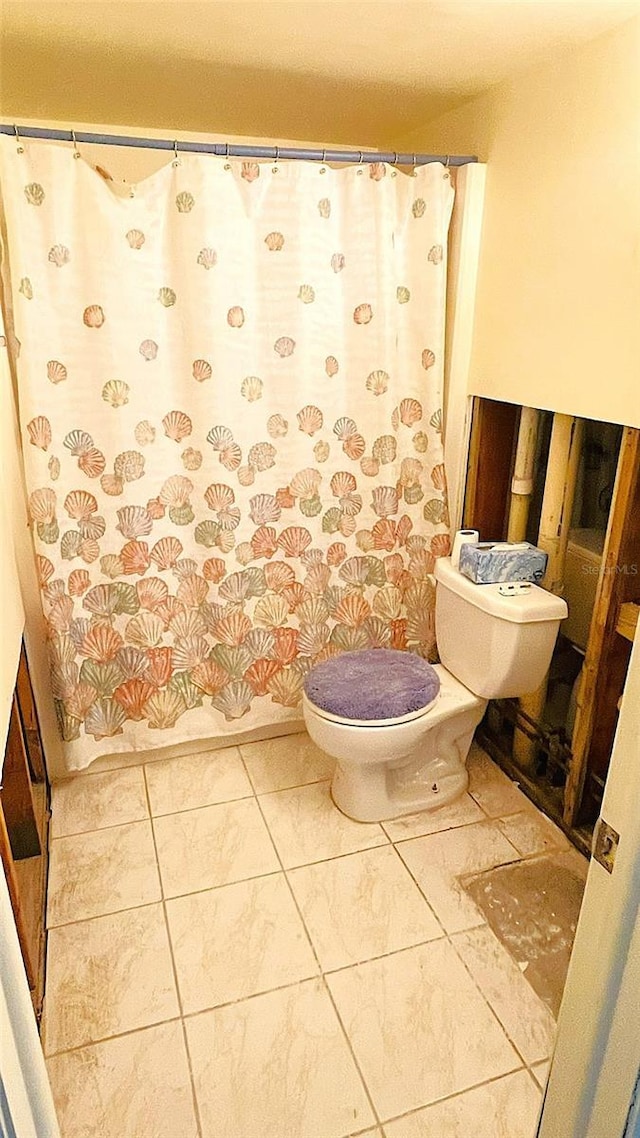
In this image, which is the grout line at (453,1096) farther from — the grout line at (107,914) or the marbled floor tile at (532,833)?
the grout line at (107,914)

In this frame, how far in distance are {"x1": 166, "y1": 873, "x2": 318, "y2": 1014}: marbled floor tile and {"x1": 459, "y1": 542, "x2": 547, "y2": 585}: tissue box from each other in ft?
3.37

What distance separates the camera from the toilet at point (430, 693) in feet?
6.53

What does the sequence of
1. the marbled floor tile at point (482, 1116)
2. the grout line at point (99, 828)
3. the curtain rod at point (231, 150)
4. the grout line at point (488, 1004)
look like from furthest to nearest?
1. the grout line at point (99, 828)
2. the curtain rod at point (231, 150)
3. the grout line at point (488, 1004)
4. the marbled floor tile at point (482, 1116)

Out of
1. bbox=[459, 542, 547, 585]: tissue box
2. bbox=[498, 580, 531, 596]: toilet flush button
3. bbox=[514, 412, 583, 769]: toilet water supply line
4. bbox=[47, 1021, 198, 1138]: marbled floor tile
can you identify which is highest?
bbox=[514, 412, 583, 769]: toilet water supply line

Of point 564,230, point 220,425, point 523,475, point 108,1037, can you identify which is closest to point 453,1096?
point 108,1037

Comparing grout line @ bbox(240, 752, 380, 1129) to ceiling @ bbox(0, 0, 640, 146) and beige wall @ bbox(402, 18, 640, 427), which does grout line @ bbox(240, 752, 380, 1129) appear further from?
ceiling @ bbox(0, 0, 640, 146)

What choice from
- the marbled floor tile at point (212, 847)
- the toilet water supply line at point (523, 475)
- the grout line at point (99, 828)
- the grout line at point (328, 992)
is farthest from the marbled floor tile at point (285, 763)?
the toilet water supply line at point (523, 475)

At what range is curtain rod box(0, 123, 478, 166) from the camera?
5.82 ft

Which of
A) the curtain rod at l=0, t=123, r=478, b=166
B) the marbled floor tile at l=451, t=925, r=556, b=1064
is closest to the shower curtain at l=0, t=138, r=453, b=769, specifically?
the curtain rod at l=0, t=123, r=478, b=166

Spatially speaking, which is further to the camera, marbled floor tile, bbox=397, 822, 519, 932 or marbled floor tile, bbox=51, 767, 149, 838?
marbled floor tile, bbox=51, 767, 149, 838

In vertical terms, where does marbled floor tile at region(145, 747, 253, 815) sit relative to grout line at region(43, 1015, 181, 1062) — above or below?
above

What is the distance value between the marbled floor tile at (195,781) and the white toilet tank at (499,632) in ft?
2.66

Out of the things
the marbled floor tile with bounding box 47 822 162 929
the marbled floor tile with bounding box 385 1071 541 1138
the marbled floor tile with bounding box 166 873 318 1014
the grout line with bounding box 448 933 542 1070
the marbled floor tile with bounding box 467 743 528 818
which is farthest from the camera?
the marbled floor tile with bounding box 467 743 528 818

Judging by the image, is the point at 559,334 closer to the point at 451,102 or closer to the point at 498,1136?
the point at 451,102
